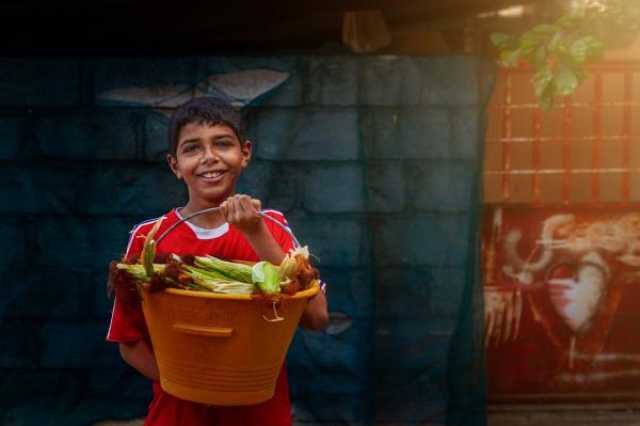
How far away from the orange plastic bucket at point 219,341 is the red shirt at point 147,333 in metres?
0.22

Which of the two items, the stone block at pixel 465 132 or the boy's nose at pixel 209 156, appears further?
the stone block at pixel 465 132

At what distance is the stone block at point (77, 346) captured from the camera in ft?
17.2

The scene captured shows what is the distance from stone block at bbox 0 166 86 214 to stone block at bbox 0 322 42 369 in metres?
0.62

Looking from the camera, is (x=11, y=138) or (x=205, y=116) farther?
(x=11, y=138)

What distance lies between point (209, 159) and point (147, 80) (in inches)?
90.6

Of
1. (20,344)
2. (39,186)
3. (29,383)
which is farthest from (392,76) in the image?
(29,383)

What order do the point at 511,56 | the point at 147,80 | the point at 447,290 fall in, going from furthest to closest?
the point at 447,290, the point at 147,80, the point at 511,56

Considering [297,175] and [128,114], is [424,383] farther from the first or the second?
[128,114]

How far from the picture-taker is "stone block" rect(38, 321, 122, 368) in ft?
17.2

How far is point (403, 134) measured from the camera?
516cm

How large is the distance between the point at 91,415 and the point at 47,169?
135 cm

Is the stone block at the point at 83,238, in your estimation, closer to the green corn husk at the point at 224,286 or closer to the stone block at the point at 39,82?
the stone block at the point at 39,82

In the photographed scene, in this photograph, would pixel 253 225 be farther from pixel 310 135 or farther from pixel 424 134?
pixel 424 134

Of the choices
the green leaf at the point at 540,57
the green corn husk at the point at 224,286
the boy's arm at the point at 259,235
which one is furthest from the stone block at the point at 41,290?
the green corn husk at the point at 224,286
